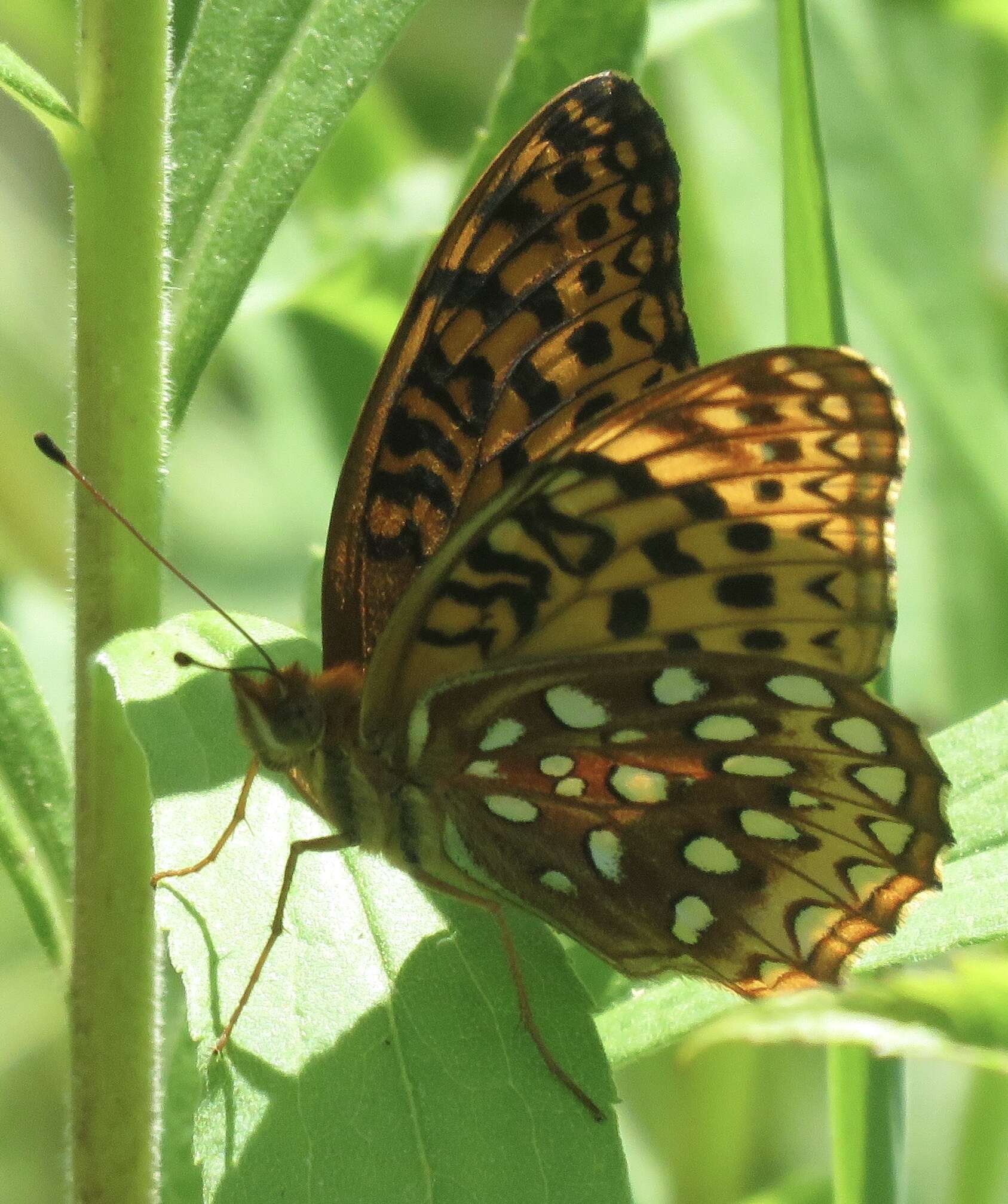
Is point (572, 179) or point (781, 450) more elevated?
point (572, 179)

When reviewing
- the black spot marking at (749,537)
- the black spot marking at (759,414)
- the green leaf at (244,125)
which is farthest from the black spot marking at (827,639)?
the green leaf at (244,125)

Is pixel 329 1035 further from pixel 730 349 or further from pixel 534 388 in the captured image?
pixel 730 349

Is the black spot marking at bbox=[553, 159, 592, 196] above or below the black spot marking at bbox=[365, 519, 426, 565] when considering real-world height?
above

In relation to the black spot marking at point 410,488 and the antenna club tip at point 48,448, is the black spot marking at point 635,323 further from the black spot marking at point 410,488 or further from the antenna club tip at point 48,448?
the antenna club tip at point 48,448

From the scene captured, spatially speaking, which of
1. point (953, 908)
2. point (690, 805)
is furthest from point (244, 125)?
point (953, 908)

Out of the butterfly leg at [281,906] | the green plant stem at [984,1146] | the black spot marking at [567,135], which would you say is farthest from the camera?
the green plant stem at [984,1146]

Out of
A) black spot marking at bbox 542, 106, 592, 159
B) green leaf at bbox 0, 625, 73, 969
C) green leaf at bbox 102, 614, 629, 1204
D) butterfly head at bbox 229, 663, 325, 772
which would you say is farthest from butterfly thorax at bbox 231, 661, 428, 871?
black spot marking at bbox 542, 106, 592, 159

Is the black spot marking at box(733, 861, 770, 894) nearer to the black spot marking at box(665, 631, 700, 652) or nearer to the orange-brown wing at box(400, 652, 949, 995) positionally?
the orange-brown wing at box(400, 652, 949, 995)
